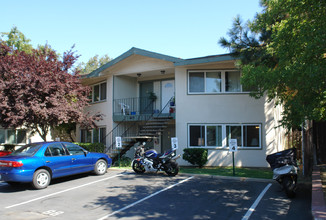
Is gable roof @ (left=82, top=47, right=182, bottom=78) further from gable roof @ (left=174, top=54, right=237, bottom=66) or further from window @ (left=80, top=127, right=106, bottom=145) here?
window @ (left=80, top=127, right=106, bottom=145)

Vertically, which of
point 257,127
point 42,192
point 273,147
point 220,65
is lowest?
point 42,192

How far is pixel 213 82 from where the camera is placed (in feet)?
52.0

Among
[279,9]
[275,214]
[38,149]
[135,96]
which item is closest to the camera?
[275,214]

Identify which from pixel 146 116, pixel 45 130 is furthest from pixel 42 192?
pixel 146 116

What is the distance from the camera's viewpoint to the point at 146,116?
1705 centimetres

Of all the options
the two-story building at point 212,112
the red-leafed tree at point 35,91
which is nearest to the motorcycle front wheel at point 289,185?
the two-story building at point 212,112

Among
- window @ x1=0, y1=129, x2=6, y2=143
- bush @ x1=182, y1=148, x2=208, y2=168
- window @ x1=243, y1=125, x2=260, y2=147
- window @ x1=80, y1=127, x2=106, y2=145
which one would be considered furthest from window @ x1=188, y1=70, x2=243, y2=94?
window @ x1=0, y1=129, x2=6, y2=143

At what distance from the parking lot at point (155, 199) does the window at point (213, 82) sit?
5.93 metres

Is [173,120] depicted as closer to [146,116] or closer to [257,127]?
[146,116]

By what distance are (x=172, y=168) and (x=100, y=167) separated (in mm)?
3008

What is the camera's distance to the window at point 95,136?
19297 millimetres

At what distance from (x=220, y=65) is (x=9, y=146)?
55.8ft

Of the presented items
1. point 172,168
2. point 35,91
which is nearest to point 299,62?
point 172,168

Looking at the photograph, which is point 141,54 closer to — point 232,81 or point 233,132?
point 232,81
